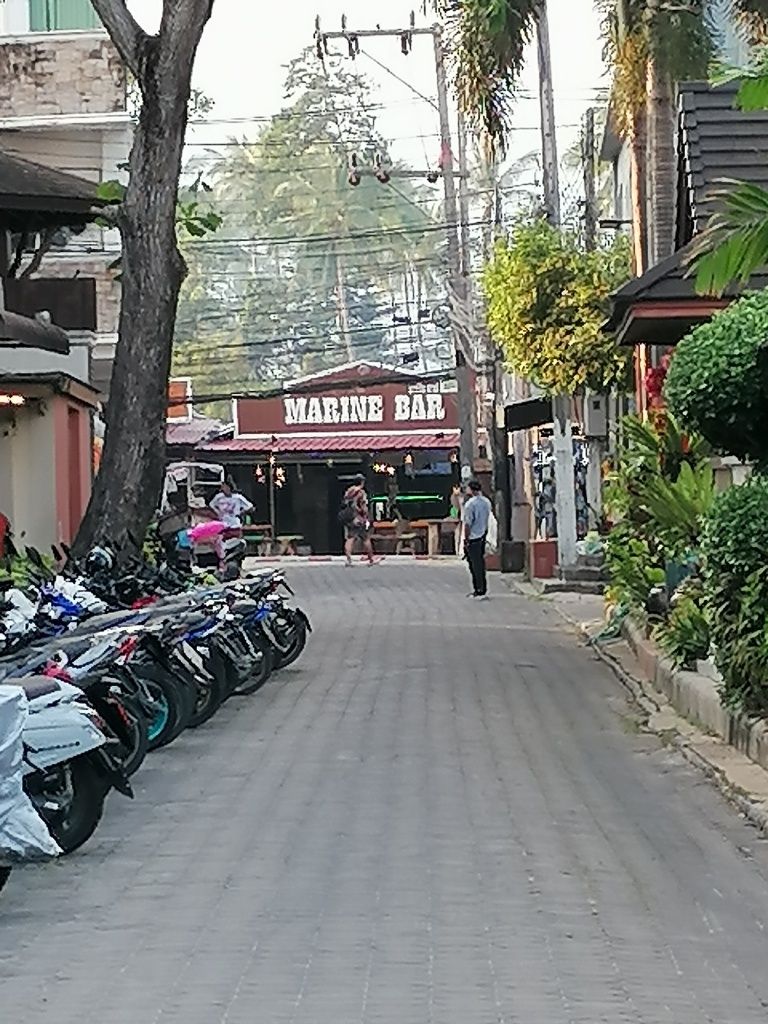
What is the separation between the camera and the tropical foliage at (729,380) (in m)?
13.7

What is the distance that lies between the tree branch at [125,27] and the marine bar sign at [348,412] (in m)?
32.1

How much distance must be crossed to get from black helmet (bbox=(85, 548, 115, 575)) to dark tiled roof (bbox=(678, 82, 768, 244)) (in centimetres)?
821

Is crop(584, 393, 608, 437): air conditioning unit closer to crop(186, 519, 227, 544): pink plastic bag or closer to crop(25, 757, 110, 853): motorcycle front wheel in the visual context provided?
crop(186, 519, 227, 544): pink plastic bag

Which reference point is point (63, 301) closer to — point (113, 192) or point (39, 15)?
point (113, 192)

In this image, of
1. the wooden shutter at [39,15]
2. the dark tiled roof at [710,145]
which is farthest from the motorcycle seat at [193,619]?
the wooden shutter at [39,15]

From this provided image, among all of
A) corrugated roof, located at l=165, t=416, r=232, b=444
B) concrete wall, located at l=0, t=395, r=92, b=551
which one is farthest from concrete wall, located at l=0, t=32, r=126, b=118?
corrugated roof, located at l=165, t=416, r=232, b=444

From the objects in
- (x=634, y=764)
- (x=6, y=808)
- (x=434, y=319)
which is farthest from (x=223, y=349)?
(x=6, y=808)

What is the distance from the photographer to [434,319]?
234 feet

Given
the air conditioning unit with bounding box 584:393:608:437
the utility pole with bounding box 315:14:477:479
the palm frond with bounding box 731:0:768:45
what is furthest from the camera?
the utility pole with bounding box 315:14:477:479

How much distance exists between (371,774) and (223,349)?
69.6 metres

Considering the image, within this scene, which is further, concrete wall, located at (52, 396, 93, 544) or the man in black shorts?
the man in black shorts

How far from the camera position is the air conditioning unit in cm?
3406

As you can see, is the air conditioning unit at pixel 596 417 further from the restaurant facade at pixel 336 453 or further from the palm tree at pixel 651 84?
the restaurant facade at pixel 336 453

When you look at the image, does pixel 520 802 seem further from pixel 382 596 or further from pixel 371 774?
pixel 382 596
